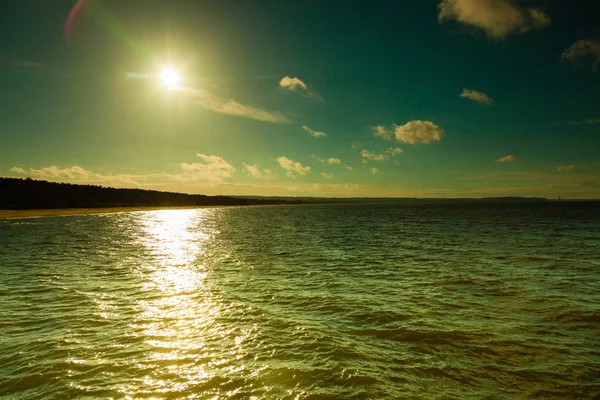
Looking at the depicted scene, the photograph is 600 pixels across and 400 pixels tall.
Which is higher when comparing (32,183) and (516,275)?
(32,183)

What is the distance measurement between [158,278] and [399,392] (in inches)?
626

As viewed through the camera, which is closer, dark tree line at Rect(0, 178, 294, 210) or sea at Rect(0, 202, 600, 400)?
sea at Rect(0, 202, 600, 400)

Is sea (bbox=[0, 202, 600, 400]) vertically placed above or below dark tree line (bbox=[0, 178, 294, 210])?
below

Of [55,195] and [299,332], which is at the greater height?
[55,195]

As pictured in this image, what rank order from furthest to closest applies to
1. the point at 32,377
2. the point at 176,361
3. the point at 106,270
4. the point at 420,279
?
the point at 106,270, the point at 420,279, the point at 176,361, the point at 32,377

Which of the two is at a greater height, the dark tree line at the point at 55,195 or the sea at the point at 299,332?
the dark tree line at the point at 55,195

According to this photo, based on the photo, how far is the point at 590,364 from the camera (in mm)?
8859

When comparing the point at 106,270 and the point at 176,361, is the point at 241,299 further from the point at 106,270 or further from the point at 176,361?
the point at 106,270

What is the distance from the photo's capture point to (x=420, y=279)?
19047 millimetres

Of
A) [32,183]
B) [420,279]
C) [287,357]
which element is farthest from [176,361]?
[32,183]

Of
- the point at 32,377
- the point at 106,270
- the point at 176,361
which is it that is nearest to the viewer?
the point at 32,377

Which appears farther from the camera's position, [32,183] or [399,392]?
[32,183]

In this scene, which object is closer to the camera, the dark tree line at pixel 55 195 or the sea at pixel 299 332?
the sea at pixel 299 332

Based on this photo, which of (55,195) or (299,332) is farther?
(55,195)
